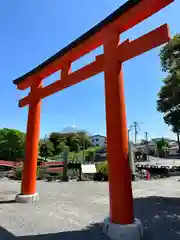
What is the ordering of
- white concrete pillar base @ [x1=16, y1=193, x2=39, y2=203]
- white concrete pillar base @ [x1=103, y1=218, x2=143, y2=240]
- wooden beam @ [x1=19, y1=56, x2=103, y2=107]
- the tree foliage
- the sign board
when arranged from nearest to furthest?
white concrete pillar base @ [x1=103, y1=218, x2=143, y2=240] → wooden beam @ [x1=19, y1=56, x2=103, y2=107] → white concrete pillar base @ [x1=16, y1=193, x2=39, y2=203] → the sign board → the tree foliage

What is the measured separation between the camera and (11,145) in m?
36.8

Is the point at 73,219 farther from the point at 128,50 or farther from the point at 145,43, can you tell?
the point at 145,43

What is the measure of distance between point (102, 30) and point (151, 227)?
4325mm

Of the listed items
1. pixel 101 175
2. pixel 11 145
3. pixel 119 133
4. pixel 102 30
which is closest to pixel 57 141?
pixel 11 145

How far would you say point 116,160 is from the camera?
13.2 feet

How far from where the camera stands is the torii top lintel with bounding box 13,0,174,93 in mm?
3982

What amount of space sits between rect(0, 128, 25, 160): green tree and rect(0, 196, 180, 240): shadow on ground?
32279 mm

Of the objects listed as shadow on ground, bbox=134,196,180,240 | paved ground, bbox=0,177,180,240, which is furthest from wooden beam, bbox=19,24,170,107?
shadow on ground, bbox=134,196,180,240

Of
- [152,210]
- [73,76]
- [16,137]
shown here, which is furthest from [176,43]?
[16,137]

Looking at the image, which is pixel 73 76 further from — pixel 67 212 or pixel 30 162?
pixel 67 212

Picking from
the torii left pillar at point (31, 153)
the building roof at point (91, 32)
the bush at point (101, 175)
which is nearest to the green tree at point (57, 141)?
the bush at point (101, 175)

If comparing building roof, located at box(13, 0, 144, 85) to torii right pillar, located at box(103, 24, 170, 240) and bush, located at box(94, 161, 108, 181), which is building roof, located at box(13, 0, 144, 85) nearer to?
torii right pillar, located at box(103, 24, 170, 240)

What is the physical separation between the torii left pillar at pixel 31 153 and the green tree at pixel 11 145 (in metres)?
30.5

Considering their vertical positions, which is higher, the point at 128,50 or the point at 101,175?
the point at 128,50
